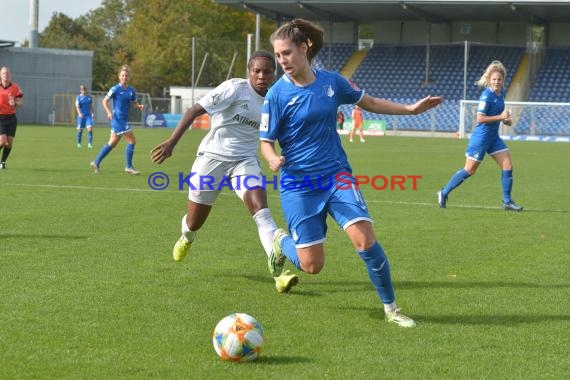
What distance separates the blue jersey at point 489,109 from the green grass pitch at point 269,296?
1093mm

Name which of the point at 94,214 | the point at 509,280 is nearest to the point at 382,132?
the point at 94,214

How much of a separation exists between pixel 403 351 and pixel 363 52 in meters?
51.7

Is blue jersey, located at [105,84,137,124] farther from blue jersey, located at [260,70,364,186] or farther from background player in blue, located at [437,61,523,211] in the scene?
blue jersey, located at [260,70,364,186]

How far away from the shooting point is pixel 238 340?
17.1 ft

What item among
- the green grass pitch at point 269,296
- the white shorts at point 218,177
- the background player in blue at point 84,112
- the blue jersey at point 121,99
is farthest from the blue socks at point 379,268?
the background player in blue at point 84,112

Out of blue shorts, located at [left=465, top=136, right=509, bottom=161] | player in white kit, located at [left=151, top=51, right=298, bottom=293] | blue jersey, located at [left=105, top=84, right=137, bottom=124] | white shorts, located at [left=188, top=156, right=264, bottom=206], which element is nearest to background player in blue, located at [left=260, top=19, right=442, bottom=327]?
player in white kit, located at [left=151, top=51, right=298, bottom=293]

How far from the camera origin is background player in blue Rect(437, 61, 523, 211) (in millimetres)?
13289

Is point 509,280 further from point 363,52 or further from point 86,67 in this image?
point 86,67

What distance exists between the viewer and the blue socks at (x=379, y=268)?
6203 mm

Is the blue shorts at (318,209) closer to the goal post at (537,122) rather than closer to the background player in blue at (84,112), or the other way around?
the background player in blue at (84,112)

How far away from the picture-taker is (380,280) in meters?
6.29

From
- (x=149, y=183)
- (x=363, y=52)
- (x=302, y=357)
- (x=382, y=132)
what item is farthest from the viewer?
(x=363, y=52)

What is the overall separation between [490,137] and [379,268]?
7996 millimetres

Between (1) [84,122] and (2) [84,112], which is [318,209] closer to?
(1) [84,122]
